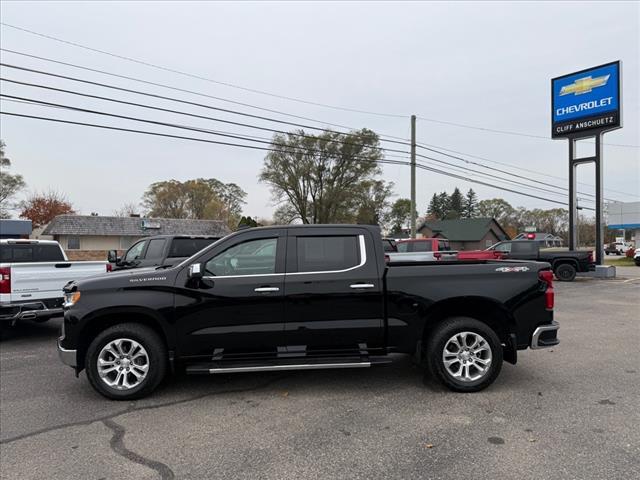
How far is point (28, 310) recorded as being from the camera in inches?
275

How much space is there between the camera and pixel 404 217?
9294cm

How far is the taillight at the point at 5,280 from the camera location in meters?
6.75

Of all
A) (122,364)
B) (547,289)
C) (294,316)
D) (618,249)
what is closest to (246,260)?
(294,316)

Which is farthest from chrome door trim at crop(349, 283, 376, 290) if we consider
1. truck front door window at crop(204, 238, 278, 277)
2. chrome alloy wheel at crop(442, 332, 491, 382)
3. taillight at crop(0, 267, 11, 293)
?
taillight at crop(0, 267, 11, 293)

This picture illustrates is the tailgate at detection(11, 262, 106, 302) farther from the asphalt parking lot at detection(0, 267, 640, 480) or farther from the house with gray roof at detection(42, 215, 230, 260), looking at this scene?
the house with gray roof at detection(42, 215, 230, 260)

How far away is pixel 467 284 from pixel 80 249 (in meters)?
48.2

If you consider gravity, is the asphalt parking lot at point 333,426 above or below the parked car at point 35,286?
below

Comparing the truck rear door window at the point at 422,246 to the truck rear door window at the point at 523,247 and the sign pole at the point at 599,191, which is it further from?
the sign pole at the point at 599,191

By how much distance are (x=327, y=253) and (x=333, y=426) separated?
1791 mm

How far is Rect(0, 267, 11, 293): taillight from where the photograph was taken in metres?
6.75

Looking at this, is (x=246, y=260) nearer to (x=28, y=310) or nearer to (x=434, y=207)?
(x=28, y=310)

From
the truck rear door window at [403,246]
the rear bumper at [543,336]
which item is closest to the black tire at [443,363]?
the rear bumper at [543,336]

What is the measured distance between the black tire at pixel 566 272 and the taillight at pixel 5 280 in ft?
64.0

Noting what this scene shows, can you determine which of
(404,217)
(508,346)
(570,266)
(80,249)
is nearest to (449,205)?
(404,217)
